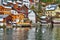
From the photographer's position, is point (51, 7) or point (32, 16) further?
point (51, 7)

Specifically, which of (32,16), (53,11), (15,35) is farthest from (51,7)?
(15,35)

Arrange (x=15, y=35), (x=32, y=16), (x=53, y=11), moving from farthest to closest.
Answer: (x=53, y=11) → (x=32, y=16) → (x=15, y=35)

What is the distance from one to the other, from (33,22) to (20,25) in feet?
4.48

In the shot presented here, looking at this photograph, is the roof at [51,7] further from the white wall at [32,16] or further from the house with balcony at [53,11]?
the white wall at [32,16]

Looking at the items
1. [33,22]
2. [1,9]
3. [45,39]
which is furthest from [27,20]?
[45,39]

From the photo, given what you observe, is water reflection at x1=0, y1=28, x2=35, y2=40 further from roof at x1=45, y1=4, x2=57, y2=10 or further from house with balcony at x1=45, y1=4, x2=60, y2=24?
roof at x1=45, y1=4, x2=57, y2=10

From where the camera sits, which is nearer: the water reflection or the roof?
the water reflection

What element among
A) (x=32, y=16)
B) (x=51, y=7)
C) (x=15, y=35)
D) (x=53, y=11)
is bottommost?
(x=32, y=16)

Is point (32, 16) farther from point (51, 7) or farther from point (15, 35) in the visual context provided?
point (15, 35)

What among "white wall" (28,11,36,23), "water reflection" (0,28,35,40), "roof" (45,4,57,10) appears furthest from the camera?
"roof" (45,4,57,10)

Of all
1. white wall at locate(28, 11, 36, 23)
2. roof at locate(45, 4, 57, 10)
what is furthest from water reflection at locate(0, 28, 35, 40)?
roof at locate(45, 4, 57, 10)

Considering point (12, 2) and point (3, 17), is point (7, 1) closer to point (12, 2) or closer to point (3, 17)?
point (12, 2)

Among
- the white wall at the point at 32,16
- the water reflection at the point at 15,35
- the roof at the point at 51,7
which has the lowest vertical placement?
the white wall at the point at 32,16

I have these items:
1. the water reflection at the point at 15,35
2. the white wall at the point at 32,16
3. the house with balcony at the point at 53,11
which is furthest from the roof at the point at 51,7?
the water reflection at the point at 15,35
